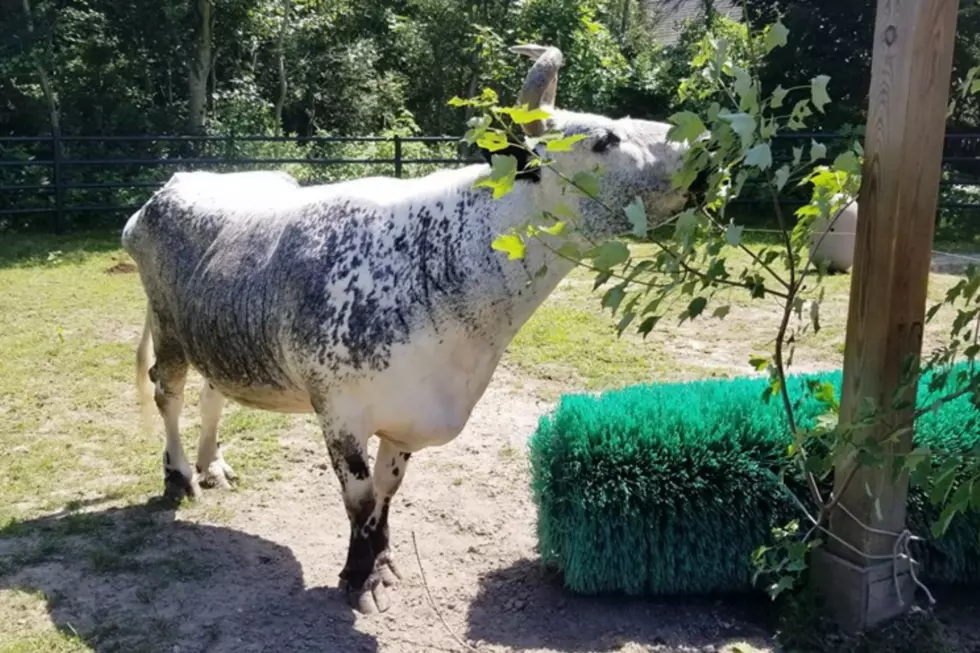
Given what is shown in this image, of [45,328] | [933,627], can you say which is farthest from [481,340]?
[45,328]

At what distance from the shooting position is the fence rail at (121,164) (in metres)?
12.2

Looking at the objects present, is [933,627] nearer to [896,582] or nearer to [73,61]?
[896,582]

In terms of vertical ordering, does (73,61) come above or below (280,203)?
above

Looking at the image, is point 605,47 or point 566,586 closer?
point 566,586

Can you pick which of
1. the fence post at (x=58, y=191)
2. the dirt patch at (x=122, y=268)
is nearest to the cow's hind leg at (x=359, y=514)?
the dirt patch at (x=122, y=268)

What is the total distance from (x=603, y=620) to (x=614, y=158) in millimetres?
1784

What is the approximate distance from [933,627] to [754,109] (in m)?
2.07

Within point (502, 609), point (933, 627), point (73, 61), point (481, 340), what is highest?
point (73, 61)

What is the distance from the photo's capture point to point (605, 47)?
17.0 metres

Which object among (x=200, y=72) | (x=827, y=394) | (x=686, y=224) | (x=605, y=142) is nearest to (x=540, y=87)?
(x=605, y=142)

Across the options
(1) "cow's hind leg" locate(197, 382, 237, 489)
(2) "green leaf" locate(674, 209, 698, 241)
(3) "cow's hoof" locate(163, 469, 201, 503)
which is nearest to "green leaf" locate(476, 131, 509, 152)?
(2) "green leaf" locate(674, 209, 698, 241)

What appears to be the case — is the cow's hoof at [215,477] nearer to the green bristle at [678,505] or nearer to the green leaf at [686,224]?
the green bristle at [678,505]

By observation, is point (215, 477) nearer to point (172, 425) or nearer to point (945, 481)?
point (172, 425)

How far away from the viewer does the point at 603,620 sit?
351cm
